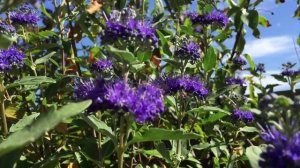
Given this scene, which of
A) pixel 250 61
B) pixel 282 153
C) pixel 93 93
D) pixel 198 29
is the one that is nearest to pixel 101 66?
pixel 198 29

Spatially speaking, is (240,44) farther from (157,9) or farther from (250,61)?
(157,9)

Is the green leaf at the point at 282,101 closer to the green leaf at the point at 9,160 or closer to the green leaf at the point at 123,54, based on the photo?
the green leaf at the point at 123,54

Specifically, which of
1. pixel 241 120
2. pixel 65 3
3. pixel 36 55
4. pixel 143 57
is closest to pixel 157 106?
pixel 143 57

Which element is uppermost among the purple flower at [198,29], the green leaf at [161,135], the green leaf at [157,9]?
the green leaf at [157,9]

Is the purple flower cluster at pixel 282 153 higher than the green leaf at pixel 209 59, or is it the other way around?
the green leaf at pixel 209 59

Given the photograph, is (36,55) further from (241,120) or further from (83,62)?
(241,120)

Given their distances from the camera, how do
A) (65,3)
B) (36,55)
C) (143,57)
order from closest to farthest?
(143,57)
(65,3)
(36,55)

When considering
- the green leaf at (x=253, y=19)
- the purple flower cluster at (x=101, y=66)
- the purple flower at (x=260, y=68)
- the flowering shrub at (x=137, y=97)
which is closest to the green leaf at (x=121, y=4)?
the flowering shrub at (x=137, y=97)
